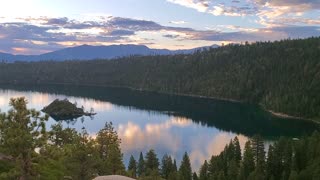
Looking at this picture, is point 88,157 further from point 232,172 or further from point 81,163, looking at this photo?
point 232,172

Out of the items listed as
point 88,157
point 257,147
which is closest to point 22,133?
point 88,157

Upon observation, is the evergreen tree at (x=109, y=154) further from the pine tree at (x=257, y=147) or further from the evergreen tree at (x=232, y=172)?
the pine tree at (x=257, y=147)

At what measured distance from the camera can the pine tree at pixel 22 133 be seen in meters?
47.1

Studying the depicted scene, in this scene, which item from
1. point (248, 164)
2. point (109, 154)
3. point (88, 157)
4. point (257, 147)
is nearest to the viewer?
point (88, 157)

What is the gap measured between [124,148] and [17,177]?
114 metres

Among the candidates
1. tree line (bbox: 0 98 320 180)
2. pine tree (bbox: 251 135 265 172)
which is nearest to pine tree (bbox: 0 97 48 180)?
tree line (bbox: 0 98 320 180)

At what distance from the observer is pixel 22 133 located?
154 feet

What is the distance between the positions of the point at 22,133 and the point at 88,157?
18.8 m

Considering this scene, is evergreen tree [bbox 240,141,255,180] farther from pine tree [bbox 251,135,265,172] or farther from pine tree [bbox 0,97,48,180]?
pine tree [bbox 0,97,48,180]

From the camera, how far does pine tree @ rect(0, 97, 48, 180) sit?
47062 mm

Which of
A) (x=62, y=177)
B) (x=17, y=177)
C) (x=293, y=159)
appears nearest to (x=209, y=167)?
(x=293, y=159)

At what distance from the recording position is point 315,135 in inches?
5007

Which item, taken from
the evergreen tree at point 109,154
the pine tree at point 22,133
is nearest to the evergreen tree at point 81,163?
the evergreen tree at point 109,154

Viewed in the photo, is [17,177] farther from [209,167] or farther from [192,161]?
[192,161]
